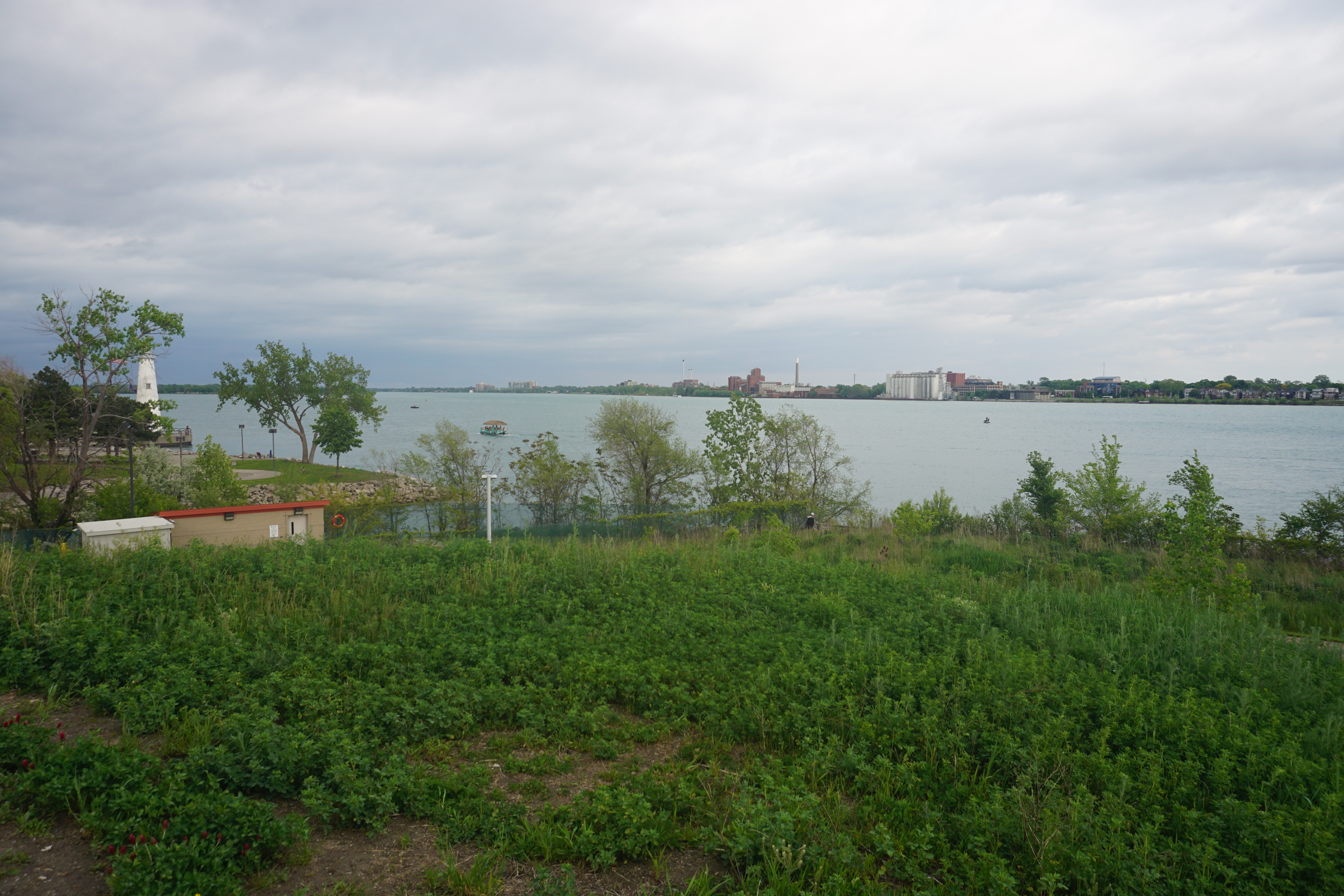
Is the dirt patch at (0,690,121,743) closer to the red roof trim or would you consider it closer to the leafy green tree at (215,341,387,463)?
the red roof trim

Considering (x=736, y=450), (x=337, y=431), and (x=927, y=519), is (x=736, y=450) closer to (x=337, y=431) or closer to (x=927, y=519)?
(x=927, y=519)

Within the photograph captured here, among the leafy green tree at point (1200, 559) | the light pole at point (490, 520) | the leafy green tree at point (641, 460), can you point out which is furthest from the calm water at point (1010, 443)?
the leafy green tree at point (1200, 559)

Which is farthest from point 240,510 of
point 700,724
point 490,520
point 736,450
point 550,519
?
point 736,450

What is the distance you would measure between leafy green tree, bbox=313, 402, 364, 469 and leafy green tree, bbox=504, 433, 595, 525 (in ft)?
104

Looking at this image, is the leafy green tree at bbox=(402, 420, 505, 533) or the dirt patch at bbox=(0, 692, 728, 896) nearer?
the dirt patch at bbox=(0, 692, 728, 896)

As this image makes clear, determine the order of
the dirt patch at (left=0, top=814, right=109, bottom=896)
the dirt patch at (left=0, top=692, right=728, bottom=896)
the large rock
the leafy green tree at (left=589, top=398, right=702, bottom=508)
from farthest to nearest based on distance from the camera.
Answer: the leafy green tree at (left=589, top=398, right=702, bottom=508) → the large rock → the dirt patch at (left=0, top=692, right=728, bottom=896) → the dirt patch at (left=0, top=814, right=109, bottom=896)

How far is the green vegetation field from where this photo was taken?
407cm

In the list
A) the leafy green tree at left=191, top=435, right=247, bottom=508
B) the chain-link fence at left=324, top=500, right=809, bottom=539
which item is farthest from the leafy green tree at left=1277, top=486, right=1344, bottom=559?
the leafy green tree at left=191, top=435, right=247, bottom=508

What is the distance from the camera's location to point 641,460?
35000mm

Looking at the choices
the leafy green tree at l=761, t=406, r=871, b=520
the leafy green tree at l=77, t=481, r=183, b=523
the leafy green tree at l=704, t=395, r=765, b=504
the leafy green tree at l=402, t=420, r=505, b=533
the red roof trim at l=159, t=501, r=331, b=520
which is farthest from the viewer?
the leafy green tree at l=761, t=406, r=871, b=520

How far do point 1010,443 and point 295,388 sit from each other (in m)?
92.3

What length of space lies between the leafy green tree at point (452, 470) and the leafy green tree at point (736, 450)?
10.2 metres

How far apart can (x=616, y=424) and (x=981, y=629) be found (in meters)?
27.7

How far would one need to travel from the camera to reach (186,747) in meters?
5.02
